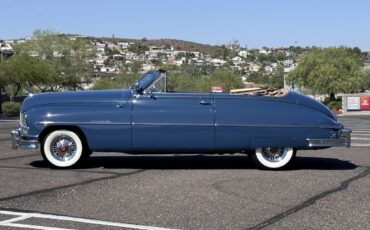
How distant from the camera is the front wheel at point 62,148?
10.7 m

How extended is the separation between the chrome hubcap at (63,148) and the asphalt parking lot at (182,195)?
Result: 301 millimetres

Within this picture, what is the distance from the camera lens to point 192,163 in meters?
11.8

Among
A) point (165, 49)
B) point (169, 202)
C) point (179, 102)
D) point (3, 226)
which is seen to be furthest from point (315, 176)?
point (165, 49)

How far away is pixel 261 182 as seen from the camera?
30.9ft

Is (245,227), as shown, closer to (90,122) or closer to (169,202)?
(169,202)

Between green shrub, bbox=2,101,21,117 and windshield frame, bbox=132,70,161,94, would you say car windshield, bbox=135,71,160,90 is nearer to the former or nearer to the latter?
windshield frame, bbox=132,70,161,94

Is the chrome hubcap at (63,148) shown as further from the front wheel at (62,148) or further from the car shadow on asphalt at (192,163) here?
the car shadow on asphalt at (192,163)

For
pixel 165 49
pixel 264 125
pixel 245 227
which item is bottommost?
pixel 245 227

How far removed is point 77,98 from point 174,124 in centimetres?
167

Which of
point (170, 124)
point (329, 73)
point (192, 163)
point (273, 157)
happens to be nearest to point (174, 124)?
point (170, 124)

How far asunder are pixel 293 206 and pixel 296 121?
3204 millimetres

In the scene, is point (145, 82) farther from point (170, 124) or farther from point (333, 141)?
point (333, 141)

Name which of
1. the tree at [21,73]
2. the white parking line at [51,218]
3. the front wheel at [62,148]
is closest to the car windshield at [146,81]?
the front wheel at [62,148]

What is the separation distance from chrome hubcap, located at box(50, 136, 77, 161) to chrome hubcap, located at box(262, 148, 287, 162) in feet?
10.5
